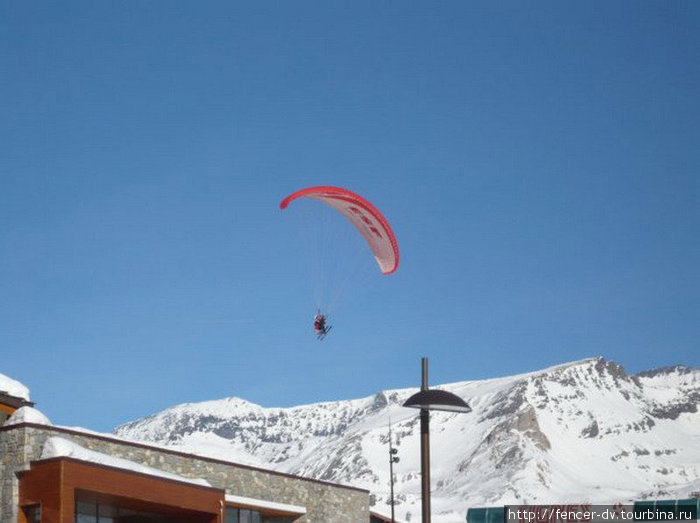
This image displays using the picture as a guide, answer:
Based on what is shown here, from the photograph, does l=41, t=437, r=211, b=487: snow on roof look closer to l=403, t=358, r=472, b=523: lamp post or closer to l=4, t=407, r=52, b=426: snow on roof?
l=4, t=407, r=52, b=426: snow on roof

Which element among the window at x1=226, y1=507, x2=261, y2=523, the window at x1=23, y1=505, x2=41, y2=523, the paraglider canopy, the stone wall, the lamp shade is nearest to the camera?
the lamp shade

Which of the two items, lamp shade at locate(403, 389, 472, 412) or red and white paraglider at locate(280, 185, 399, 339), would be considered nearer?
lamp shade at locate(403, 389, 472, 412)

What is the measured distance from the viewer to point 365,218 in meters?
39.2

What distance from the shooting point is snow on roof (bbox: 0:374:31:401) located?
3256 cm

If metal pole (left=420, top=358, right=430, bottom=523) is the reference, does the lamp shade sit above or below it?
above

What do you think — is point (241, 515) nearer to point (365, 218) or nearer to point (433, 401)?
point (365, 218)

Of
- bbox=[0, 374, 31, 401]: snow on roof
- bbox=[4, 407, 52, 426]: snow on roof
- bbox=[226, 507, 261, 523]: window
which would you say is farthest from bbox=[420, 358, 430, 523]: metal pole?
bbox=[0, 374, 31, 401]: snow on roof

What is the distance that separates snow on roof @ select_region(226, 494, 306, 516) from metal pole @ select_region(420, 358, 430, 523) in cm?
1723

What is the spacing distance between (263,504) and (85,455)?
8.78 meters

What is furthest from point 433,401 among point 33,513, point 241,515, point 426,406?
point 241,515

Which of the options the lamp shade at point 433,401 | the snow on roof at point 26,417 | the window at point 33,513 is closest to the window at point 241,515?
the snow on roof at point 26,417

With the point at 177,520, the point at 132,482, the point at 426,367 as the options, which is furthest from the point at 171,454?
the point at 426,367

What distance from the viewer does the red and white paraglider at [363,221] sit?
122 feet

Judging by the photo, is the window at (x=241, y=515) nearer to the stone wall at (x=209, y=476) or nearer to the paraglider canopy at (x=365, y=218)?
the stone wall at (x=209, y=476)
